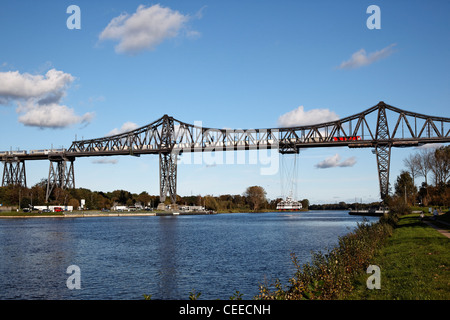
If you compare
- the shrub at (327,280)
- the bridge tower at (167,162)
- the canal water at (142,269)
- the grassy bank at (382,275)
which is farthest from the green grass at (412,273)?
the bridge tower at (167,162)

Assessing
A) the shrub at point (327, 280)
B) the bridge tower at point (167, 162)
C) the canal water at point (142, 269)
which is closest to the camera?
the shrub at point (327, 280)

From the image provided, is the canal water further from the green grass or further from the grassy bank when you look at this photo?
the green grass

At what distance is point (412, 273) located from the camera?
18.3 m

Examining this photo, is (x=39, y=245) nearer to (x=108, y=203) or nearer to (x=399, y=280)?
(x=399, y=280)

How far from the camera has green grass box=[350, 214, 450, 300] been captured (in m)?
14.8

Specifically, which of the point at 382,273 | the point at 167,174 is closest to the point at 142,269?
the point at 382,273

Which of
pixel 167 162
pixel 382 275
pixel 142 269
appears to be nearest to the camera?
pixel 382 275

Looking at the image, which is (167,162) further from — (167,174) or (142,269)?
(142,269)

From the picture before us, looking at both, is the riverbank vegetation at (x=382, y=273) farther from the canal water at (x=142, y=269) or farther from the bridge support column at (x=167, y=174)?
the bridge support column at (x=167, y=174)

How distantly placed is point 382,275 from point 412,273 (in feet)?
4.02

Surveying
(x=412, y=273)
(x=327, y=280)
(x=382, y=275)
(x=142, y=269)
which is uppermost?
(x=327, y=280)

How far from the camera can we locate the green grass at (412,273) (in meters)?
14.8
